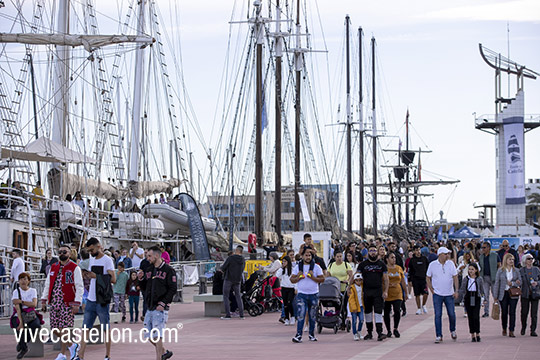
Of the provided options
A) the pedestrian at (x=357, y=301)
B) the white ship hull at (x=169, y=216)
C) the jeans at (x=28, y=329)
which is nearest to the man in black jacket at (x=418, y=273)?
the pedestrian at (x=357, y=301)

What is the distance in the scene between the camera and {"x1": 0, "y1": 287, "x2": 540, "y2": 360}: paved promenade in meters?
13.9

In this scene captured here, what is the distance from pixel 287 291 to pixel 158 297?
24.6 ft

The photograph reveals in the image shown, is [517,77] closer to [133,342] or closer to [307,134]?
[307,134]

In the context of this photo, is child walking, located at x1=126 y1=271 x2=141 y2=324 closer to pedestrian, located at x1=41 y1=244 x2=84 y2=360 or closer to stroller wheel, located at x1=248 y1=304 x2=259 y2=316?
stroller wheel, located at x1=248 y1=304 x2=259 y2=316

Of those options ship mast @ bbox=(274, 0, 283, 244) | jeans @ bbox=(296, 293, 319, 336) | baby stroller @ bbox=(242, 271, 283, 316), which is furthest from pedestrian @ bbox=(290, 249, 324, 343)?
ship mast @ bbox=(274, 0, 283, 244)

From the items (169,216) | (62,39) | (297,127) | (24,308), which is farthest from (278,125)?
(24,308)

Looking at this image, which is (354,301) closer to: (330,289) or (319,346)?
(330,289)

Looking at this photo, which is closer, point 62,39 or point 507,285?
point 507,285

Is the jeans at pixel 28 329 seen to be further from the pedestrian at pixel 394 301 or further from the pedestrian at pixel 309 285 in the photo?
the pedestrian at pixel 394 301

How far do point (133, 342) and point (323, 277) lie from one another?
3805 mm

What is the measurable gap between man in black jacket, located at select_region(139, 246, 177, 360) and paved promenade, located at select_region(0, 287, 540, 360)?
1.22 meters

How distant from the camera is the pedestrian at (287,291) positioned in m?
19.9

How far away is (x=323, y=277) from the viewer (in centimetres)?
1642

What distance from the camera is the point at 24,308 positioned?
46.9 ft
